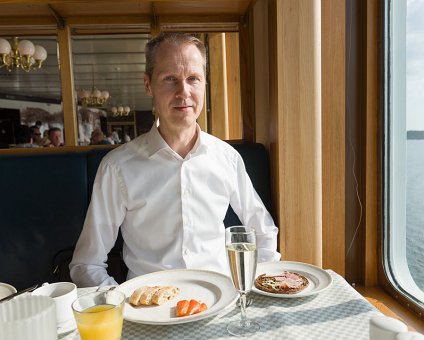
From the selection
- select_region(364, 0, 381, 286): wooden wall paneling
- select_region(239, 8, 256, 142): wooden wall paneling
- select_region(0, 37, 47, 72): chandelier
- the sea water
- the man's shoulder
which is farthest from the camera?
select_region(0, 37, 47, 72): chandelier

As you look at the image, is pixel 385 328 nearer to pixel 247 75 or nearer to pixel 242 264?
pixel 242 264

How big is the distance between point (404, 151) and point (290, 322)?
1.56 metres

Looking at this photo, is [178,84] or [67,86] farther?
[67,86]

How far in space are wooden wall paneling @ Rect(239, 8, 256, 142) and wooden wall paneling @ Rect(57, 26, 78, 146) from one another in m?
1.06

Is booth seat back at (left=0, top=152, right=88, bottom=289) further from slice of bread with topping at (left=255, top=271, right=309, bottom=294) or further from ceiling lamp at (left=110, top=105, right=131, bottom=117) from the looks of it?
ceiling lamp at (left=110, top=105, right=131, bottom=117)

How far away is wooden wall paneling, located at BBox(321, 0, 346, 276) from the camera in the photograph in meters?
2.12

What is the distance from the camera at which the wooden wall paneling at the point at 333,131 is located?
6.95 ft

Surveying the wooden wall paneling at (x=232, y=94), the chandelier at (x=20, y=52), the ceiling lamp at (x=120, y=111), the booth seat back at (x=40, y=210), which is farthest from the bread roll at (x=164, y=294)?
the ceiling lamp at (x=120, y=111)

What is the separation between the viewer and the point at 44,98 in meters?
16.5

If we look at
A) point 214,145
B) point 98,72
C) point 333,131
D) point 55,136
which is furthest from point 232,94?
point 98,72

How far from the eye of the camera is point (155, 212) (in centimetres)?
150

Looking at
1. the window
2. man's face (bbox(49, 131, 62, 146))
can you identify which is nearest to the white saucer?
the window

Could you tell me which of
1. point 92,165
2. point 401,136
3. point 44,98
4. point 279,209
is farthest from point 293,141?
point 44,98

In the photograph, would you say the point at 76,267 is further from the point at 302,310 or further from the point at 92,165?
the point at 302,310
